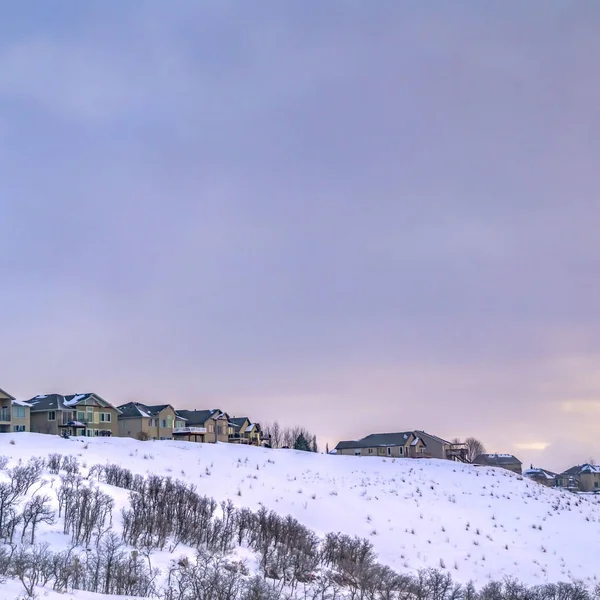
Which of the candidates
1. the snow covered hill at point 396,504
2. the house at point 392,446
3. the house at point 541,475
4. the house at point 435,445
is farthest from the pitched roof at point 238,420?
the house at point 541,475

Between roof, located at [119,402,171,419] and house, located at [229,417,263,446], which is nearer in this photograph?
roof, located at [119,402,171,419]

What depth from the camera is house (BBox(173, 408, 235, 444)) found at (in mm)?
92125

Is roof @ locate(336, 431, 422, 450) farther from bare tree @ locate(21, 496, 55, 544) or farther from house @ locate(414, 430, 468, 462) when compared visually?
bare tree @ locate(21, 496, 55, 544)

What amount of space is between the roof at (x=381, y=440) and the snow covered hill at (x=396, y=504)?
49.1 metres

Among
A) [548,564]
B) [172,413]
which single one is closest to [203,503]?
[548,564]

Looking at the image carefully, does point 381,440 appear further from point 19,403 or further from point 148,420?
point 19,403

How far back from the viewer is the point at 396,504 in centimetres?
4150

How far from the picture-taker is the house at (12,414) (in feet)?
244

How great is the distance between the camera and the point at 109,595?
1659cm

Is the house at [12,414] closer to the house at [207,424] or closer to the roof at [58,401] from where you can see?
the roof at [58,401]

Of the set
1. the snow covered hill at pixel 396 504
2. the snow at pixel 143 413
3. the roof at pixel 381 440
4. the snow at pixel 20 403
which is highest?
the snow at pixel 20 403

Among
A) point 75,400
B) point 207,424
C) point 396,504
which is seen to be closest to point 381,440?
point 207,424

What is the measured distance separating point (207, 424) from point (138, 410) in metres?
10.8

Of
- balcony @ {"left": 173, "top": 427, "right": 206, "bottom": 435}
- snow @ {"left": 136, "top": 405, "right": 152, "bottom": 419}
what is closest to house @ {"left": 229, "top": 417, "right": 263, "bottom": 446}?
balcony @ {"left": 173, "top": 427, "right": 206, "bottom": 435}
